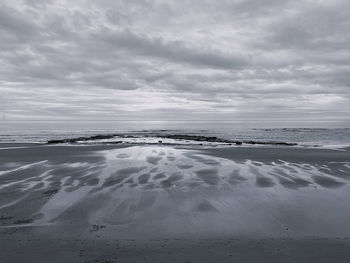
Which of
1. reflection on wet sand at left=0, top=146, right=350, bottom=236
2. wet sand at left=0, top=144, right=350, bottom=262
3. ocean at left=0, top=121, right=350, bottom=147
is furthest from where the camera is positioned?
ocean at left=0, top=121, right=350, bottom=147

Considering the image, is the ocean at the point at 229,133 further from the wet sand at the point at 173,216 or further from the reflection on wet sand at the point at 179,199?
the wet sand at the point at 173,216

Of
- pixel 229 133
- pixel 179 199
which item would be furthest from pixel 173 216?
pixel 229 133

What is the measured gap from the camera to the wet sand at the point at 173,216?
5.23 m

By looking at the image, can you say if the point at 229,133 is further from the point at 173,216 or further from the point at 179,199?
the point at 173,216

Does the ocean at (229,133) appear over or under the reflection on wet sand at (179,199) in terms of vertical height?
over

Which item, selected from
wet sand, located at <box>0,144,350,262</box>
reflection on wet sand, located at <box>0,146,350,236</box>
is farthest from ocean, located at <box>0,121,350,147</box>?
wet sand, located at <box>0,144,350,262</box>

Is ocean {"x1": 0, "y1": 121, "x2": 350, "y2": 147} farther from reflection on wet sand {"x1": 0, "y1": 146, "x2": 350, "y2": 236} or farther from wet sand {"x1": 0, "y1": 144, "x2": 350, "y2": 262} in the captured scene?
wet sand {"x1": 0, "y1": 144, "x2": 350, "y2": 262}

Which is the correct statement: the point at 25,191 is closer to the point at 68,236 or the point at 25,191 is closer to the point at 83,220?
the point at 83,220

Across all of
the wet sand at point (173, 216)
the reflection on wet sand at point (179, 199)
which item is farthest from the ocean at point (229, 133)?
the wet sand at point (173, 216)

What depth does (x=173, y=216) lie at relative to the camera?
7238 millimetres

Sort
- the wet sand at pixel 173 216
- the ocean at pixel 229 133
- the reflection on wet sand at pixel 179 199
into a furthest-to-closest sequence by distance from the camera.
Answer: the ocean at pixel 229 133, the reflection on wet sand at pixel 179 199, the wet sand at pixel 173 216

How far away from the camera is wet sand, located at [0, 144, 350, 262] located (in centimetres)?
523

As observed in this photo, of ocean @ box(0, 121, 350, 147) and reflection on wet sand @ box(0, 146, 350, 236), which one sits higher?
ocean @ box(0, 121, 350, 147)

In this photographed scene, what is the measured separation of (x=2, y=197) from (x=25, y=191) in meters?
0.81
